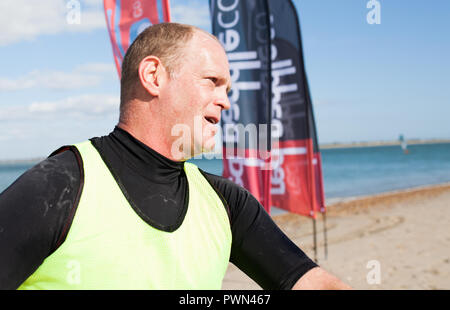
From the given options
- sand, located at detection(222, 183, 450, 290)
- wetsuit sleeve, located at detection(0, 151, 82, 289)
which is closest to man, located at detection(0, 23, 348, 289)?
wetsuit sleeve, located at detection(0, 151, 82, 289)

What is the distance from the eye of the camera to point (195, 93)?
1.24 m

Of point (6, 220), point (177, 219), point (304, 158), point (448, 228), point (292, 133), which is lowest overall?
point (448, 228)

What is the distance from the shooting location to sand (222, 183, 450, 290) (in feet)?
22.3

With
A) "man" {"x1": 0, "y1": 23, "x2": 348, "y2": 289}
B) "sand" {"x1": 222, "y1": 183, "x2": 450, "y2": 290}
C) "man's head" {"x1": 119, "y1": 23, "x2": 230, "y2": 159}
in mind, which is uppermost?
"man's head" {"x1": 119, "y1": 23, "x2": 230, "y2": 159}

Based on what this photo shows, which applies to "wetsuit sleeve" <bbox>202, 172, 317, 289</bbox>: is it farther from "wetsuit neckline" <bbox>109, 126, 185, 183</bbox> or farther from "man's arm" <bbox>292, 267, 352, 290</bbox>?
"wetsuit neckline" <bbox>109, 126, 185, 183</bbox>

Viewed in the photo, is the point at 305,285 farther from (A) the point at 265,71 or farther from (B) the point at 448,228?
(B) the point at 448,228

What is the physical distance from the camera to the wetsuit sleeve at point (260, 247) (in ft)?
4.28

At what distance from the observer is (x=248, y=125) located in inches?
223

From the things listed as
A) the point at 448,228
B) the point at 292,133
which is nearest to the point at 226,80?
the point at 292,133

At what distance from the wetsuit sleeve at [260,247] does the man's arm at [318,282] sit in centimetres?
2

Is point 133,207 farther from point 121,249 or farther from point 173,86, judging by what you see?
point 173,86

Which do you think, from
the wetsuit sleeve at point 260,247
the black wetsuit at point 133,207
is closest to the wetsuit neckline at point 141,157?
the black wetsuit at point 133,207
